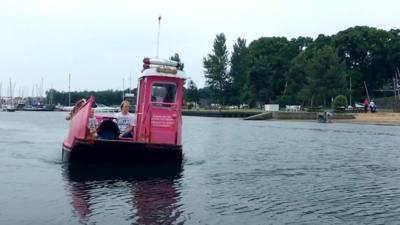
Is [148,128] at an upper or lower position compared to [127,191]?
upper

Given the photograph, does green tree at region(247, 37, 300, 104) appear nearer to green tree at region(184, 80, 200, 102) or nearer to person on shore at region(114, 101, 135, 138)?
green tree at region(184, 80, 200, 102)

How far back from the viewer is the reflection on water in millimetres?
13727

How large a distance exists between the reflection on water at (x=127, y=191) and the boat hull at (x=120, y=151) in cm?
38

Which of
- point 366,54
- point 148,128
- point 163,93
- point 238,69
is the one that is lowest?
point 148,128

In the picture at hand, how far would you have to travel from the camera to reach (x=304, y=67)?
121625mm

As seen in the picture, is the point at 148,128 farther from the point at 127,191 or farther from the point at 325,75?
the point at 325,75

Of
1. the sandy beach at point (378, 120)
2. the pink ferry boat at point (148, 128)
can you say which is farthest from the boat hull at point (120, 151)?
the sandy beach at point (378, 120)

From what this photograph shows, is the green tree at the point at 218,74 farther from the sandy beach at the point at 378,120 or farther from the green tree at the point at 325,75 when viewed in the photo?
the sandy beach at the point at 378,120

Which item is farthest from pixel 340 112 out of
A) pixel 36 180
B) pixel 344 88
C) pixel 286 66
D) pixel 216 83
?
pixel 36 180

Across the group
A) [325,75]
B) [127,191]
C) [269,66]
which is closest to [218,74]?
[269,66]

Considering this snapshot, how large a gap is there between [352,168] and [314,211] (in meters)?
10.6

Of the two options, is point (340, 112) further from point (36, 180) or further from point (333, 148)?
point (36, 180)

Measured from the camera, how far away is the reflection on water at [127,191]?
45.0 feet

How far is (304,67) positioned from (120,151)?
104m
